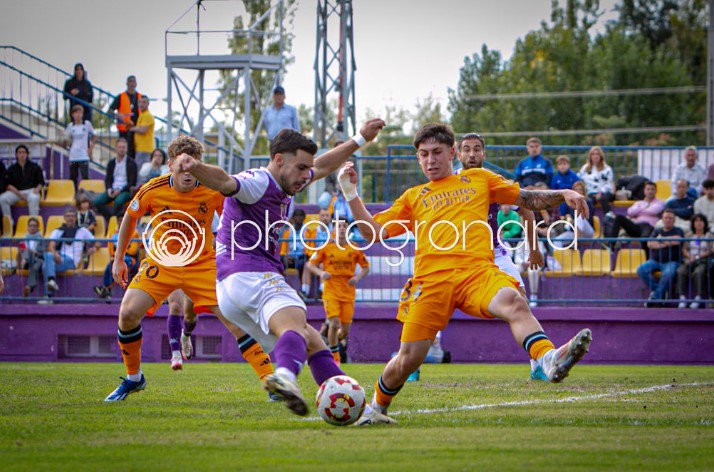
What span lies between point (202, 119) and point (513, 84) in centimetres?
3931

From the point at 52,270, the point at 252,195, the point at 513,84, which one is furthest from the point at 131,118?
the point at 513,84

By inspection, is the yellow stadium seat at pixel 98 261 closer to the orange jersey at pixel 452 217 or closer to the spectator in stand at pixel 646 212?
the spectator in stand at pixel 646 212

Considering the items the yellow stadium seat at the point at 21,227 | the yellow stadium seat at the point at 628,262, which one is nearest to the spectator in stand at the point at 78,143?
the yellow stadium seat at the point at 21,227

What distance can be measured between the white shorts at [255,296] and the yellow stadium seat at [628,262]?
11689 mm

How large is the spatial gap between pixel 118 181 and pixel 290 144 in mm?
14497

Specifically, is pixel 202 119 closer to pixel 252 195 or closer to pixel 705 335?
pixel 705 335

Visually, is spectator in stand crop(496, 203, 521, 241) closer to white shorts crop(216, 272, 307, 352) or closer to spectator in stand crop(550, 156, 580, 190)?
spectator in stand crop(550, 156, 580, 190)

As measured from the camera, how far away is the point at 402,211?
7.97 metres

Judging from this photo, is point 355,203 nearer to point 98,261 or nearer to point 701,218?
point 701,218

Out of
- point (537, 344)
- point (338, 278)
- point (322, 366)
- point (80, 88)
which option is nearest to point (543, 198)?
point (537, 344)

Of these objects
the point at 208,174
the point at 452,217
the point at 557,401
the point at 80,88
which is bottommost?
the point at 557,401

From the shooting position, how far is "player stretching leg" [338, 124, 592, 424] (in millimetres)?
7250

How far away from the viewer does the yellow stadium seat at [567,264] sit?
1778cm

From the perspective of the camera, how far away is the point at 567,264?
17875 mm
